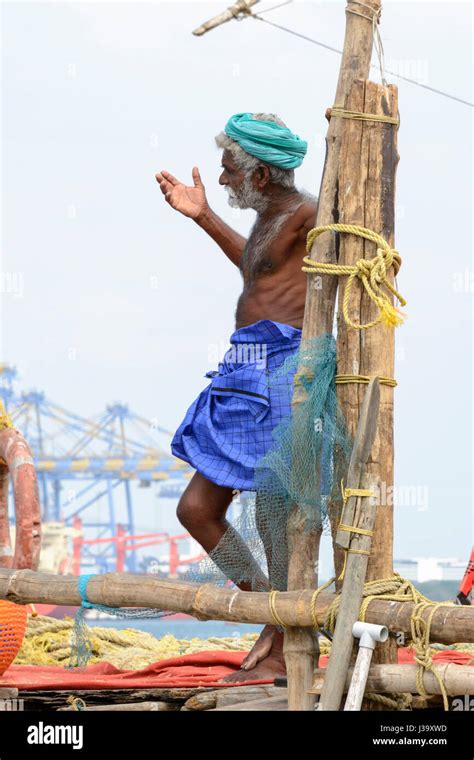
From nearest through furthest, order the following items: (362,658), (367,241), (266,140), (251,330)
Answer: (362,658) < (367,241) < (251,330) < (266,140)

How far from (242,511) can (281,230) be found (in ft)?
4.11

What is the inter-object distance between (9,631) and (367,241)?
257 cm

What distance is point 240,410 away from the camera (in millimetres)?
5105

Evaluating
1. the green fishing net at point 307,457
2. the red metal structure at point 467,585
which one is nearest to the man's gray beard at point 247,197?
the green fishing net at point 307,457

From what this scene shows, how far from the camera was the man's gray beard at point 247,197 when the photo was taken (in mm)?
5414

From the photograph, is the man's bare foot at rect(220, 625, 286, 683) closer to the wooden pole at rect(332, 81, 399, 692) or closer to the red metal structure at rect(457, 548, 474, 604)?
the wooden pole at rect(332, 81, 399, 692)

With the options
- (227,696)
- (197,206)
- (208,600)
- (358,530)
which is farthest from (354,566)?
(197,206)

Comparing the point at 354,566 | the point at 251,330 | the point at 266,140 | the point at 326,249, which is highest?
the point at 266,140

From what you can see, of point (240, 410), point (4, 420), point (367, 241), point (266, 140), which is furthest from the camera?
point (4, 420)

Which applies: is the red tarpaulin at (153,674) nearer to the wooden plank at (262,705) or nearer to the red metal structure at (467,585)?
the wooden plank at (262,705)

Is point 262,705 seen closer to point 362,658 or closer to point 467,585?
point 362,658

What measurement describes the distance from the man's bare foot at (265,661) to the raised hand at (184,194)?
6.14 ft

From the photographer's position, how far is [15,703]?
5172 millimetres

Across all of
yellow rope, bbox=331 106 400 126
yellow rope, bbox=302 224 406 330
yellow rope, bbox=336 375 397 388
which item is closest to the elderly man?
yellow rope, bbox=336 375 397 388
